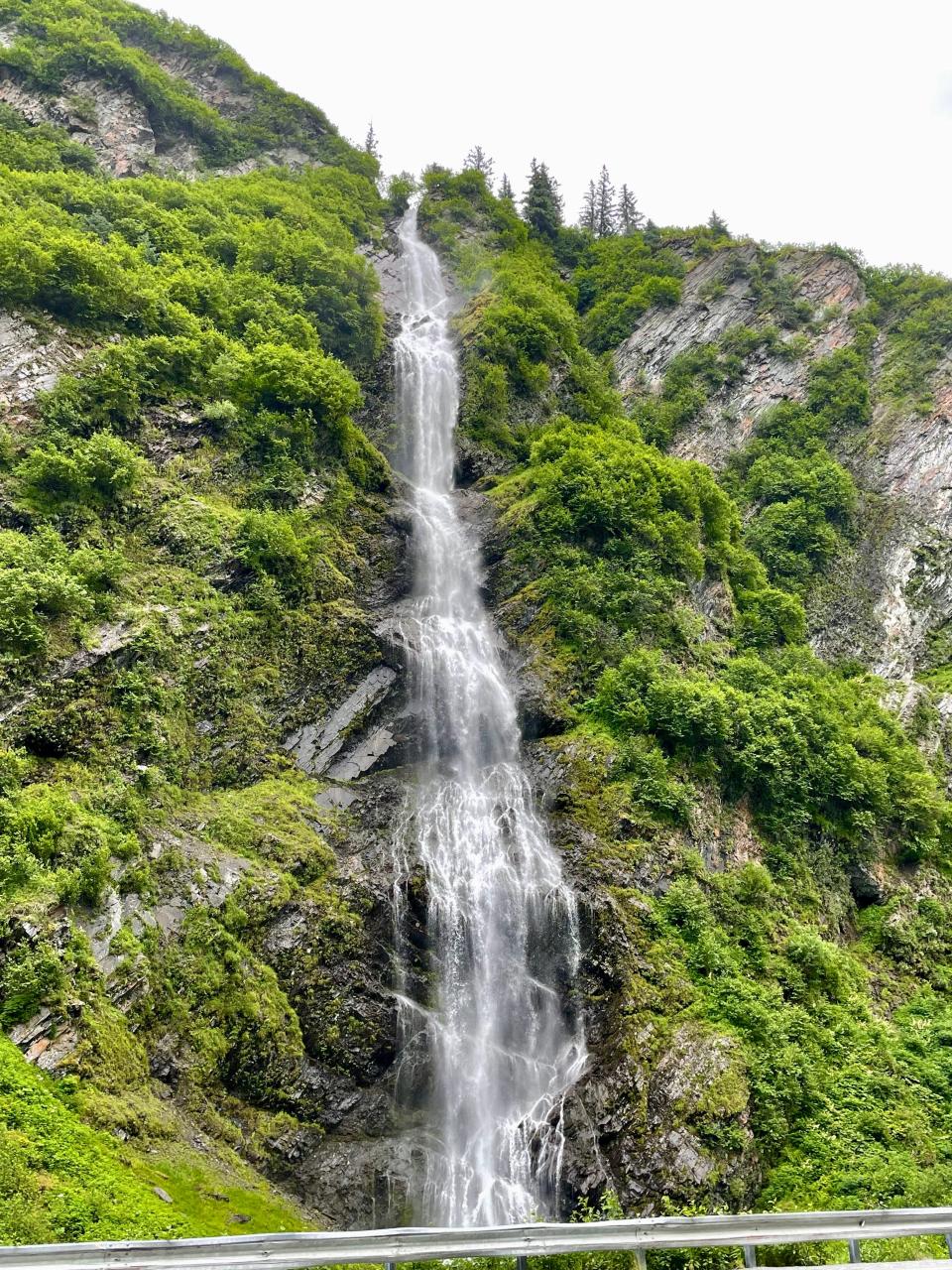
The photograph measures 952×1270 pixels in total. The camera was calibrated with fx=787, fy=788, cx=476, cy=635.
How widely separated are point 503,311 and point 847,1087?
32.3m

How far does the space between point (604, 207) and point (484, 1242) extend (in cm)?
7445

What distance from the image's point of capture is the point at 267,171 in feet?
136

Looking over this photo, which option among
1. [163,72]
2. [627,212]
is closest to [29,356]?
[163,72]

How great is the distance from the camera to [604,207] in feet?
221

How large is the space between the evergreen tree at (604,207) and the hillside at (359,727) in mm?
34525

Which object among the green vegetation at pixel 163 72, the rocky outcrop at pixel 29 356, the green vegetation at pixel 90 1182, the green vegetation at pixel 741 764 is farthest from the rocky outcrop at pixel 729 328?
the green vegetation at pixel 90 1182

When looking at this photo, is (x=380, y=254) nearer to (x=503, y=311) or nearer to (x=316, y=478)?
(x=503, y=311)

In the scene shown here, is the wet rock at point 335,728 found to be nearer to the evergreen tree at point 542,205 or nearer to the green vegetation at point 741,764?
the green vegetation at point 741,764

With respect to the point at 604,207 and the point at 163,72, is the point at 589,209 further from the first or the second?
the point at 163,72

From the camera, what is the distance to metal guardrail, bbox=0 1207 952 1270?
18.6 feet

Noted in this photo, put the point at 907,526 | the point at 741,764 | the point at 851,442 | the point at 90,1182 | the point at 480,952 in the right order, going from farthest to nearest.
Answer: the point at 851,442 → the point at 907,526 → the point at 741,764 → the point at 480,952 → the point at 90,1182

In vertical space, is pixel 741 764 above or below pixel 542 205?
below

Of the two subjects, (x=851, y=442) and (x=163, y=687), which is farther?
(x=851, y=442)

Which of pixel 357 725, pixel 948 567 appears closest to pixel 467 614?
pixel 357 725
